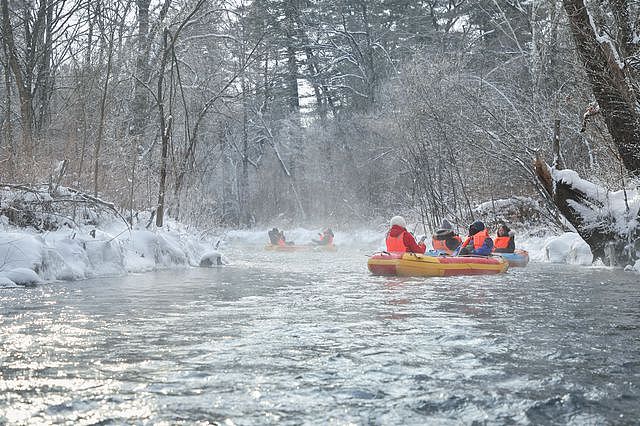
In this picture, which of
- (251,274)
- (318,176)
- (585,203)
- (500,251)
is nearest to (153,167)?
(251,274)

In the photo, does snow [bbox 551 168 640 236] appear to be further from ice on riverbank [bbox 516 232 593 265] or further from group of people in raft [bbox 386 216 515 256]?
group of people in raft [bbox 386 216 515 256]

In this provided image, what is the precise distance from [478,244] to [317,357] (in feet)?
32.7

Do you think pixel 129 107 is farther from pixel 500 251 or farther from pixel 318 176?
pixel 318 176

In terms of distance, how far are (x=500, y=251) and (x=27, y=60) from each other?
1120 cm

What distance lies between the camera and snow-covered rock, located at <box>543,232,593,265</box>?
622 inches

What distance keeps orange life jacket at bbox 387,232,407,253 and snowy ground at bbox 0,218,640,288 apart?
4.20 m

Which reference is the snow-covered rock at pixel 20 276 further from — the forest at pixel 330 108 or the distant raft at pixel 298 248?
the distant raft at pixel 298 248

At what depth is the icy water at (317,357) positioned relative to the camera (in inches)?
152

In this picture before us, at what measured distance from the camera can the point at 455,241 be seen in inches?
663

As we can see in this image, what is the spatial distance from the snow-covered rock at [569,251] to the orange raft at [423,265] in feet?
12.0

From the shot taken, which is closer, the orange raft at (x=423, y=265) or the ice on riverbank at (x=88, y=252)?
the ice on riverbank at (x=88, y=252)

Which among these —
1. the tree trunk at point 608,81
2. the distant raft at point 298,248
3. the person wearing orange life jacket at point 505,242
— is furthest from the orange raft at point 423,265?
the distant raft at point 298,248

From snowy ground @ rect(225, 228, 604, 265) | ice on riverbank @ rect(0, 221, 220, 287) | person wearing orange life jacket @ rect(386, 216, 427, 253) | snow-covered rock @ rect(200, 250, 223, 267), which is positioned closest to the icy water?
ice on riverbank @ rect(0, 221, 220, 287)

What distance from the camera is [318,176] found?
38.7 metres
